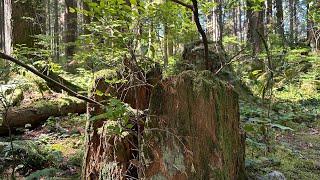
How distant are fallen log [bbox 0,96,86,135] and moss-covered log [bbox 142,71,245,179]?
11.4ft

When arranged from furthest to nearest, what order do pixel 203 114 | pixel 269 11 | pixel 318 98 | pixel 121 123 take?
pixel 269 11 < pixel 318 98 < pixel 203 114 < pixel 121 123

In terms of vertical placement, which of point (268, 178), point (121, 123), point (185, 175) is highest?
point (121, 123)

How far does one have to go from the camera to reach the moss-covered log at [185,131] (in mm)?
2953

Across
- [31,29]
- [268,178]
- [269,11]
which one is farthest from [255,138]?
[269,11]

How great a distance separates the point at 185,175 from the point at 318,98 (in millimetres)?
8396

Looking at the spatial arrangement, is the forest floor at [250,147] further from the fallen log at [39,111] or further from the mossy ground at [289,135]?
the fallen log at [39,111]

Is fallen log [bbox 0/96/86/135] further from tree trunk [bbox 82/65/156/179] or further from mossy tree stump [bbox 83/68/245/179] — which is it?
mossy tree stump [bbox 83/68/245/179]

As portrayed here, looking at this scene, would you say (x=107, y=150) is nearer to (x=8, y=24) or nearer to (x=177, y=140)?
(x=177, y=140)

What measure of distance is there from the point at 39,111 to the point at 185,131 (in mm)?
4062

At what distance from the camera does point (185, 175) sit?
9.73 feet

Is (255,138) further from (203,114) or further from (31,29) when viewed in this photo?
(31,29)

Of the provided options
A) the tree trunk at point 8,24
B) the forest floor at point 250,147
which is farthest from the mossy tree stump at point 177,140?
the tree trunk at point 8,24

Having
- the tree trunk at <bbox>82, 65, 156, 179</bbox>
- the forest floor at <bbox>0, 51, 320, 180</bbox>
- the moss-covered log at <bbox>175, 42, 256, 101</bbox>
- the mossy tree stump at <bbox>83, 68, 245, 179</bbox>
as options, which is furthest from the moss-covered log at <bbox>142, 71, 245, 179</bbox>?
the moss-covered log at <bbox>175, 42, 256, 101</bbox>

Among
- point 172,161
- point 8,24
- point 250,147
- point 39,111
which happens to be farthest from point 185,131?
point 8,24
